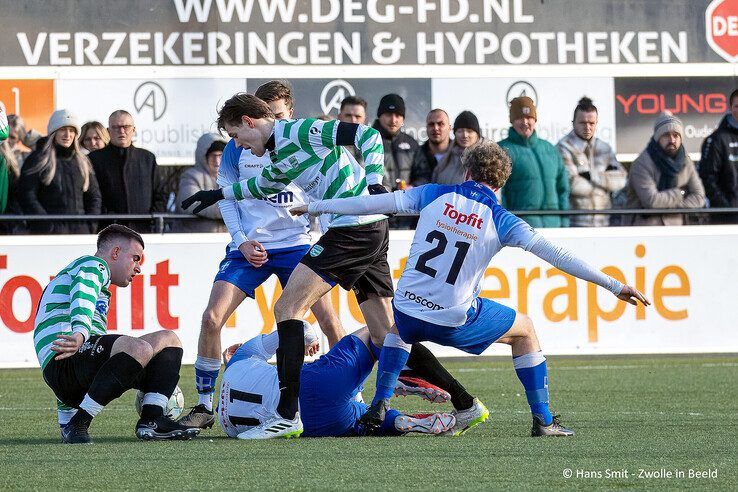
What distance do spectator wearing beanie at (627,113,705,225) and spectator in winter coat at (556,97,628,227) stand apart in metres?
0.23

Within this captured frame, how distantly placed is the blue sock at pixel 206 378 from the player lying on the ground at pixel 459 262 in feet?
4.06

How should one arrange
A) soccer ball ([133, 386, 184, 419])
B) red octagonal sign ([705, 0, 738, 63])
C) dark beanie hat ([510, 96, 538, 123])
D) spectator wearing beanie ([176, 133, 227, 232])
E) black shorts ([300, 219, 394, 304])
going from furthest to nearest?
red octagonal sign ([705, 0, 738, 63])
dark beanie hat ([510, 96, 538, 123])
spectator wearing beanie ([176, 133, 227, 232])
black shorts ([300, 219, 394, 304])
soccer ball ([133, 386, 184, 419])

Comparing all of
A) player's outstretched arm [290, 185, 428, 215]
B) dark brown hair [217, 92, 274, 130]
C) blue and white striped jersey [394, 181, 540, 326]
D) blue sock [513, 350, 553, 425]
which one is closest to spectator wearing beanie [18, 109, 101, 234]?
dark brown hair [217, 92, 274, 130]

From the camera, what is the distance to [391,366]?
25.7 feet

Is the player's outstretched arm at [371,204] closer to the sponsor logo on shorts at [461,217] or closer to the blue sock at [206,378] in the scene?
the sponsor logo on shorts at [461,217]

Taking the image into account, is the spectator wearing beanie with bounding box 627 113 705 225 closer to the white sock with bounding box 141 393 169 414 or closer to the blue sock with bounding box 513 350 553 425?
the blue sock with bounding box 513 350 553 425

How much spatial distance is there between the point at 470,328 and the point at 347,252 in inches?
34.7

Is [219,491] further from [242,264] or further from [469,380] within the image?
[469,380]

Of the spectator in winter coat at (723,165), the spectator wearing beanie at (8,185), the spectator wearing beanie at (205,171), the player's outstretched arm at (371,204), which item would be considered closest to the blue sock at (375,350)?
the player's outstretched arm at (371,204)

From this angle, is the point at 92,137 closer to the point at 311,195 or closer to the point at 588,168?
the point at 588,168

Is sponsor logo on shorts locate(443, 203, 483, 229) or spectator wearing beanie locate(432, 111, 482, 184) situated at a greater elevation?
spectator wearing beanie locate(432, 111, 482, 184)

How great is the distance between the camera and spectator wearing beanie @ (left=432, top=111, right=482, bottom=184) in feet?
43.4

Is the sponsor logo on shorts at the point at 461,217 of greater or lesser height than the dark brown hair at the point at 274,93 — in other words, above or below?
below

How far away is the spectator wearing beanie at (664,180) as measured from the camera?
549 inches
